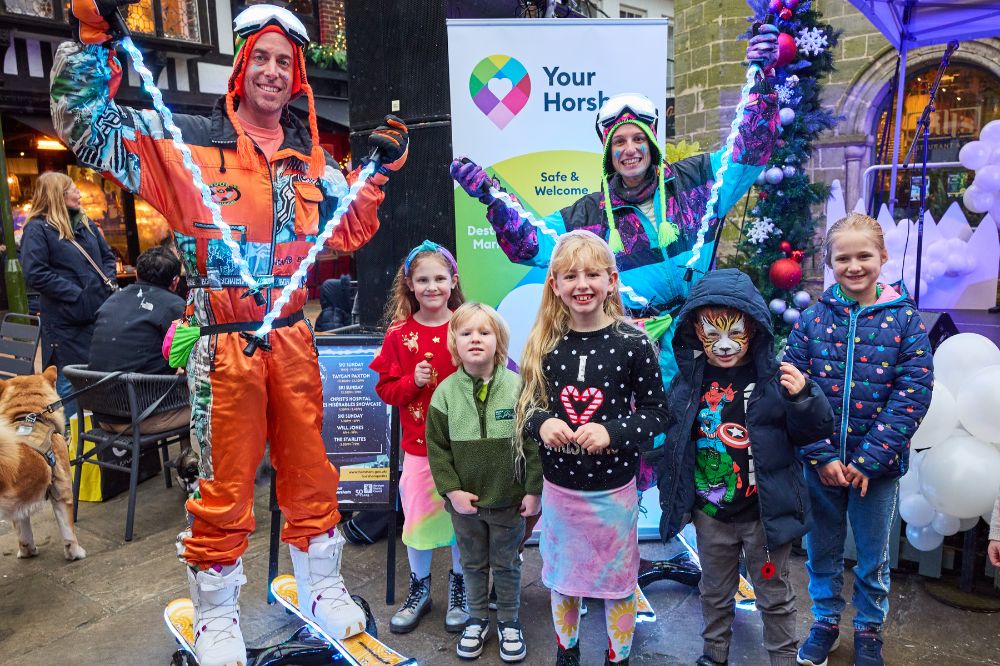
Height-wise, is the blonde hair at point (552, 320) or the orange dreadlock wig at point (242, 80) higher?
the orange dreadlock wig at point (242, 80)

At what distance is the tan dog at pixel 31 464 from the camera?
11.0 feet

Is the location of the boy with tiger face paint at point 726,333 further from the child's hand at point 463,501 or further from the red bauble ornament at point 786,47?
the red bauble ornament at point 786,47

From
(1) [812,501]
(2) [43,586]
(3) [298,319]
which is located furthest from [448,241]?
(2) [43,586]

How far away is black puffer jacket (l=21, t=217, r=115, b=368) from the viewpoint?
4902 mm

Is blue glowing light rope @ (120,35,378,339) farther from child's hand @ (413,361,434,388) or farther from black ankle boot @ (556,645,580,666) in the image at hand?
black ankle boot @ (556,645,580,666)

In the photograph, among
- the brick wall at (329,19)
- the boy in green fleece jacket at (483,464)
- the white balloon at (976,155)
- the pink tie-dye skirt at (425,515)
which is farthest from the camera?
the brick wall at (329,19)

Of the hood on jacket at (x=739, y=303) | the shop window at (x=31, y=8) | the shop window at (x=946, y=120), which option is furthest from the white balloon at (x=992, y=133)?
the shop window at (x=31, y=8)

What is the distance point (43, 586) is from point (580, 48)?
3.77 metres

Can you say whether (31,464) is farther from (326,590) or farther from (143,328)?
(326,590)

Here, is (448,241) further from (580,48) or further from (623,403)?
(623,403)

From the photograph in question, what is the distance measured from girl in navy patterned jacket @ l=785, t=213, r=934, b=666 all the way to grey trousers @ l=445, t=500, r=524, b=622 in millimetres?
1093

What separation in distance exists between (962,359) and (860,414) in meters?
1.03

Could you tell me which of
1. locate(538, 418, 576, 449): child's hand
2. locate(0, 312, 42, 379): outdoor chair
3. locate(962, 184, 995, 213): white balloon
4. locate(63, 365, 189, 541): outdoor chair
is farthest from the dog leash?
locate(962, 184, 995, 213): white balloon

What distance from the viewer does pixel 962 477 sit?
283 centimetres
